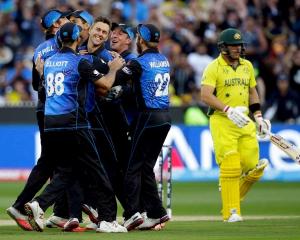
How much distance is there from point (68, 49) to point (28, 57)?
47.1ft

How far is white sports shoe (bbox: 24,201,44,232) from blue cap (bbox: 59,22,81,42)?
185 centimetres

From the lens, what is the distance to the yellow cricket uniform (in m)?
14.5

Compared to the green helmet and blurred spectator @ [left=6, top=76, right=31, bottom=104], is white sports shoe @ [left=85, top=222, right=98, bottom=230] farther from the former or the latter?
blurred spectator @ [left=6, top=76, right=31, bottom=104]

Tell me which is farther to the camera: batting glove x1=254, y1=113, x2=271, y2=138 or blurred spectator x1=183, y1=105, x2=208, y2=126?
blurred spectator x1=183, y1=105, x2=208, y2=126

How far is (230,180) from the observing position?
567 inches

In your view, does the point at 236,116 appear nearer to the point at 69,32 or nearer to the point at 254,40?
the point at 69,32

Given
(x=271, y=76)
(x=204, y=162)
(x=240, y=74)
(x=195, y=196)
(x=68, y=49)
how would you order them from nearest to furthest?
1. (x=68, y=49)
2. (x=240, y=74)
3. (x=195, y=196)
4. (x=204, y=162)
5. (x=271, y=76)

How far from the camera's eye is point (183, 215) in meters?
16.1

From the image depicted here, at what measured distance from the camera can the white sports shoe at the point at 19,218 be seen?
1302 centimetres

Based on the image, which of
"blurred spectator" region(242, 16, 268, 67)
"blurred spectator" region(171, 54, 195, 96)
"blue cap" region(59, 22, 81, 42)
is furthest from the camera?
"blurred spectator" region(242, 16, 268, 67)

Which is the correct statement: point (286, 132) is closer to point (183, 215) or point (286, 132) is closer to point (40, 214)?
point (183, 215)

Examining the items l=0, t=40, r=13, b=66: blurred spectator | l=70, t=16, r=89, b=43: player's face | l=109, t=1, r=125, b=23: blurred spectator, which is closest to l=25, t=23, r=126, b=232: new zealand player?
l=70, t=16, r=89, b=43: player's face

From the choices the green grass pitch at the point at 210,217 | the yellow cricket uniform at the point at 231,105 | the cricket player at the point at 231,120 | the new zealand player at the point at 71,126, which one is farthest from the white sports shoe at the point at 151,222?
the yellow cricket uniform at the point at 231,105

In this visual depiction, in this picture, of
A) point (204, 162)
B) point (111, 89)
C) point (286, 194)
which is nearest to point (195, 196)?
point (286, 194)
